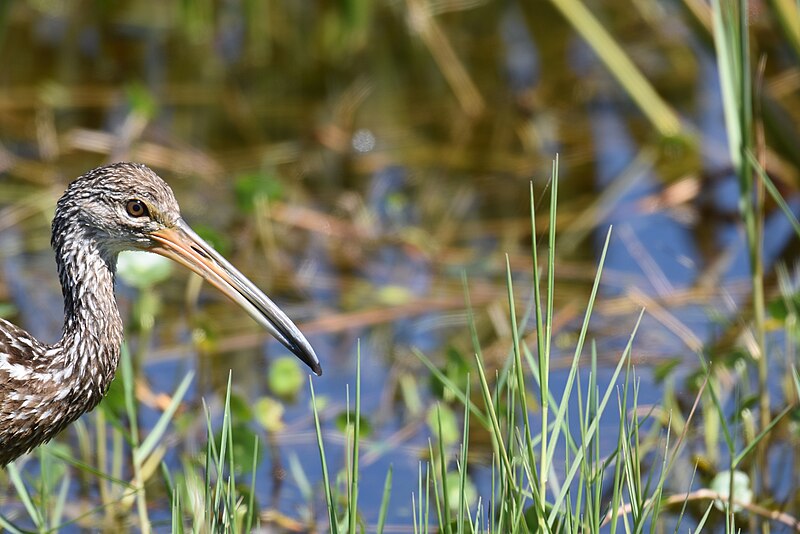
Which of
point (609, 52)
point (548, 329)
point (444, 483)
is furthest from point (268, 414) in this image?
point (609, 52)

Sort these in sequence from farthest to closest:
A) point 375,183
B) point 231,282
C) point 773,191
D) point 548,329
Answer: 1. point 375,183
2. point 773,191
3. point 231,282
4. point 548,329

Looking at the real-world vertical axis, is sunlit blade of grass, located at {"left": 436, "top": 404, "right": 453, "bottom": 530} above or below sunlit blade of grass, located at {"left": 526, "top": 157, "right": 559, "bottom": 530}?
below

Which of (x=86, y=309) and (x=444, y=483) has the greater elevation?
(x=86, y=309)

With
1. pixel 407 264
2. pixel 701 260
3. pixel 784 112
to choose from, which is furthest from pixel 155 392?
pixel 784 112

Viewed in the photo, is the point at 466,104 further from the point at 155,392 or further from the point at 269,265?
the point at 155,392

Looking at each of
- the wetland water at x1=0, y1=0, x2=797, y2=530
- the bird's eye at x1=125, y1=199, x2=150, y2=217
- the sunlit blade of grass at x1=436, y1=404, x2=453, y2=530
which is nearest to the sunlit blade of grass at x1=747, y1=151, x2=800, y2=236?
the wetland water at x1=0, y1=0, x2=797, y2=530

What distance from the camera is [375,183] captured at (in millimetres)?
7664

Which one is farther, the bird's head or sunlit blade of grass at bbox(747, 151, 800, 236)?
sunlit blade of grass at bbox(747, 151, 800, 236)

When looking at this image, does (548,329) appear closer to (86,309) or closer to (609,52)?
(86,309)

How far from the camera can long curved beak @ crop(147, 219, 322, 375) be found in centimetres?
382

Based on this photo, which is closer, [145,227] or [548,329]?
[548,329]

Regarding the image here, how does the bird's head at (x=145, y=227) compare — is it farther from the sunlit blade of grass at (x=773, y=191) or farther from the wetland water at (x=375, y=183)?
the sunlit blade of grass at (x=773, y=191)

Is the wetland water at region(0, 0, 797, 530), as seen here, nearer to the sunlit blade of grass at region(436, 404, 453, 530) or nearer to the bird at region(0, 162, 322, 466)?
the bird at region(0, 162, 322, 466)

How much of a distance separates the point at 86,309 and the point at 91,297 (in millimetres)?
38
